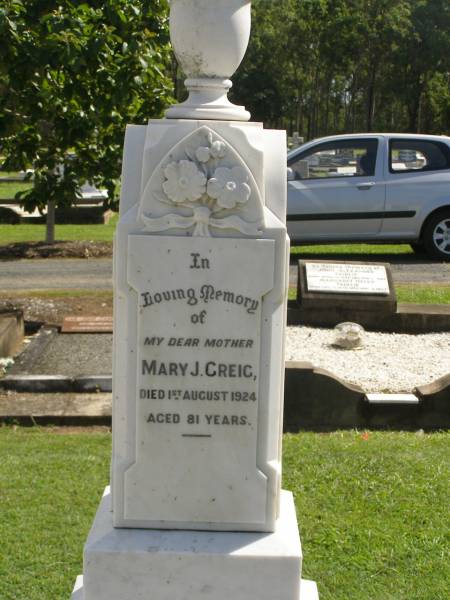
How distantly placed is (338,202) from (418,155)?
1.43 m

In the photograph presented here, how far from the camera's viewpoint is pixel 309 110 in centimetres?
5684

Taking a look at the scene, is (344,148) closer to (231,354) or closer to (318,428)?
(318,428)

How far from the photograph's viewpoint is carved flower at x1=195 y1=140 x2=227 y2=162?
3391mm

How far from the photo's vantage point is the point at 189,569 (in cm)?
346

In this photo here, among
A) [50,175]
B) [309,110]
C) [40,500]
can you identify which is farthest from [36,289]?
[309,110]

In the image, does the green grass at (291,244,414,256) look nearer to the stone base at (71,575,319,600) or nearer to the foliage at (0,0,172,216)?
the foliage at (0,0,172,216)

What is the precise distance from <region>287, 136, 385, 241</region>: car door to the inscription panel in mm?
9491

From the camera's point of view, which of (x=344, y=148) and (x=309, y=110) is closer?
(x=344, y=148)

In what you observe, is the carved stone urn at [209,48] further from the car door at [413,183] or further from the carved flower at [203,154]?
the car door at [413,183]

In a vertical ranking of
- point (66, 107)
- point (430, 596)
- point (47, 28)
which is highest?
point (47, 28)

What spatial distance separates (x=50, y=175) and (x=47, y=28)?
202 centimetres

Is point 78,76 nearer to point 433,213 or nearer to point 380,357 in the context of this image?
point 380,357

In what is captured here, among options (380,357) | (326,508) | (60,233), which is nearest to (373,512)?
(326,508)

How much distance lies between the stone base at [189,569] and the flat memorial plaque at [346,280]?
5844mm
